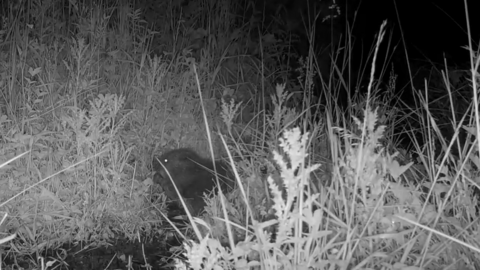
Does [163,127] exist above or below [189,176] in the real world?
above

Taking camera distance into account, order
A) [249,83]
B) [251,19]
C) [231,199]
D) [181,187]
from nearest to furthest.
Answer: [231,199], [181,187], [249,83], [251,19]

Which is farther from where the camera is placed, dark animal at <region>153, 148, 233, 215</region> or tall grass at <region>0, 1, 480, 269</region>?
dark animal at <region>153, 148, 233, 215</region>

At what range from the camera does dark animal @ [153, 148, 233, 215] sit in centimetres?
295

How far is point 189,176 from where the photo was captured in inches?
119

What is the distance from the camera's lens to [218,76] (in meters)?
3.65

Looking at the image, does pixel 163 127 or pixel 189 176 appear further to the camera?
pixel 163 127

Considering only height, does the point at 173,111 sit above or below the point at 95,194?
above

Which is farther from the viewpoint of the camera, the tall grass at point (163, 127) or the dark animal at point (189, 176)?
the dark animal at point (189, 176)

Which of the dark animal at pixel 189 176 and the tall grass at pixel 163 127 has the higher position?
the tall grass at pixel 163 127

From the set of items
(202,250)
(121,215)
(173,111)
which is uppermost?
(202,250)

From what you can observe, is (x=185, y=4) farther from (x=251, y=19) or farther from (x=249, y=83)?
(x=249, y=83)

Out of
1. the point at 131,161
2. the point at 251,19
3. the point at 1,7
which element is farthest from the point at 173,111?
the point at 1,7

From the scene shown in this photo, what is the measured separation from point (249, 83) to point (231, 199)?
1049 millimetres

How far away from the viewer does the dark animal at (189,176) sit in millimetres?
2945
